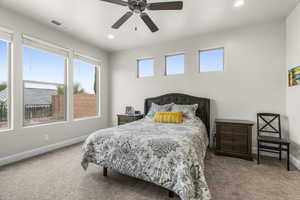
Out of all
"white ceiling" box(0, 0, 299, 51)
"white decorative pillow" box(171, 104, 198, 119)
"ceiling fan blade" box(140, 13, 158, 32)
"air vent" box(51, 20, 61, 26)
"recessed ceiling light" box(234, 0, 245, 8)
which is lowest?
"white decorative pillow" box(171, 104, 198, 119)

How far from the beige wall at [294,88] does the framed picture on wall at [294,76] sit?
0.24 feet

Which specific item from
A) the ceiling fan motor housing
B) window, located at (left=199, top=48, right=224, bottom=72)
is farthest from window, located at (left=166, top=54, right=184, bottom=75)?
the ceiling fan motor housing

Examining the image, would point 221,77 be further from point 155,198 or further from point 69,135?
point 69,135

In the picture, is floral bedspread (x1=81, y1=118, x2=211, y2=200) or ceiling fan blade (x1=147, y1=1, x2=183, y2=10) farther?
ceiling fan blade (x1=147, y1=1, x2=183, y2=10)

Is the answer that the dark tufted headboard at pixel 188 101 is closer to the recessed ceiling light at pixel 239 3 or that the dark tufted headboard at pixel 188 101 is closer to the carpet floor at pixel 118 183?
the carpet floor at pixel 118 183

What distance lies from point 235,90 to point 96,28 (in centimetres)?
365

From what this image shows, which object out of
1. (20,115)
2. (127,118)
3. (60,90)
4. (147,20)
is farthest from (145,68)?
(20,115)

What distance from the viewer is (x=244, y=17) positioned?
9.46 feet

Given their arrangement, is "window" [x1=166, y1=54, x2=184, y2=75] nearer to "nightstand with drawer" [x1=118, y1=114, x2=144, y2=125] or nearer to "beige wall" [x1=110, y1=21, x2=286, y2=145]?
"beige wall" [x1=110, y1=21, x2=286, y2=145]

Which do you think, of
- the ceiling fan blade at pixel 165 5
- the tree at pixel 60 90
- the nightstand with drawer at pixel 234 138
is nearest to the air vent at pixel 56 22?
the tree at pixel 60 90

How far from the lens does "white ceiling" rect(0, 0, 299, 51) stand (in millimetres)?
2477

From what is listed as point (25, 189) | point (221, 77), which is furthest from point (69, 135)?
point (221, 77)

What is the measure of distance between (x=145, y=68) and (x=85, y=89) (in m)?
2.00

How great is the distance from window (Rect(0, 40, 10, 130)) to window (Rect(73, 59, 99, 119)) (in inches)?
54.4
